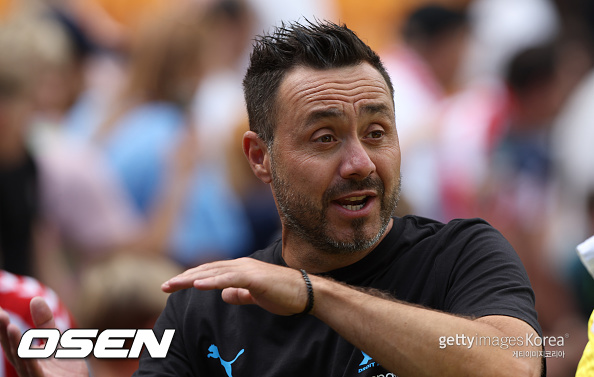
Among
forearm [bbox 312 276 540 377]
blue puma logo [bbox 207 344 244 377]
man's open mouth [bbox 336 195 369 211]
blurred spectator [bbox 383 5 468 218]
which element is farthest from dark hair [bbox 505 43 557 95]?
forearm [bbox 312 276 540 377]

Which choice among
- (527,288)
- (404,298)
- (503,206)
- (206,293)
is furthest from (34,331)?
(503,206)

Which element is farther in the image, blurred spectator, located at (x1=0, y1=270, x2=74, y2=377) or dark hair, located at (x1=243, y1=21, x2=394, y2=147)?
blurred spectator, located at (x1=0, y1=270, x2=74, y2=377)

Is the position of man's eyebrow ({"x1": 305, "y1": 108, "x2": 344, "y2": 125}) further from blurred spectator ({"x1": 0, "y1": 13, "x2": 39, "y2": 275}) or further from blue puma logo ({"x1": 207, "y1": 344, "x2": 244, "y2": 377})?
blurred spectator ({"x1": 0, "y1": 13, "x2": 39, "y2": 275})

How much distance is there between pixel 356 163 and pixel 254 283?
0.62 meters

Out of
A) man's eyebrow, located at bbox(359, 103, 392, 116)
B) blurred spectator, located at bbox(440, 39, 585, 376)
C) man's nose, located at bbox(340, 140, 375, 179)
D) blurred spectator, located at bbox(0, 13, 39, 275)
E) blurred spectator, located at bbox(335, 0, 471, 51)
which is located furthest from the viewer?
blurred spectator, located at bbox(335, 0, 471, 51)

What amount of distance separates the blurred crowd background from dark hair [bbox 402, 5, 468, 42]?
571mm

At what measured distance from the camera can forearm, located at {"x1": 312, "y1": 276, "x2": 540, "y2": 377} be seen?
2584 mm

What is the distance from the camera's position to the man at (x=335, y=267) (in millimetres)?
2668

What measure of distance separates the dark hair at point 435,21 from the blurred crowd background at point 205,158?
57cm

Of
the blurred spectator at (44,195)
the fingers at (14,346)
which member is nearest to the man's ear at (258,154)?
the fingers at (14,346)

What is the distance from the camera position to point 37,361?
3174 millimetres

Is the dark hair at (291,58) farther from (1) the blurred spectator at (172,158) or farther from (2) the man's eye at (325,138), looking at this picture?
(1) the blurred spectator at (172,158)

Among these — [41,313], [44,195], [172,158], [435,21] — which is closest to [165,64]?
[172,158]

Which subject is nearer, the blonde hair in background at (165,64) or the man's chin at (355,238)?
the man's chin at (355,238)
